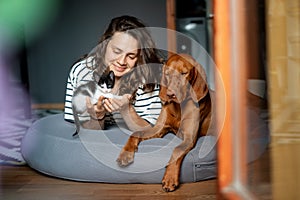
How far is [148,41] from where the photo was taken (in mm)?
2230

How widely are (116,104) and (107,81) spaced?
5.2 inches

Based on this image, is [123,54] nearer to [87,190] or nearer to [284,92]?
[87,190]

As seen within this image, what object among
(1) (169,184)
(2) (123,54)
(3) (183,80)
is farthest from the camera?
(2) (123,54)

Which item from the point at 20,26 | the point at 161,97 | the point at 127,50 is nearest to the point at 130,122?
the point at 161,97

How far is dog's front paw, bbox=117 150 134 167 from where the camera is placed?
6.25 feet

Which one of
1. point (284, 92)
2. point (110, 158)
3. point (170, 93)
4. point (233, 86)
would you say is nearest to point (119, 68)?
point (170, 93)

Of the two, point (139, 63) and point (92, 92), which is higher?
point (139, 63)

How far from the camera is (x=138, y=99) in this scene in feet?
7.04

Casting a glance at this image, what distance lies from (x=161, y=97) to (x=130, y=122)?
18cm

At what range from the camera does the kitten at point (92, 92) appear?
214 centimetres

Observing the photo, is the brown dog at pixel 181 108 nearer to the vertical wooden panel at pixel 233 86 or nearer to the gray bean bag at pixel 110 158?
the gray bean bag at pixel 110 158

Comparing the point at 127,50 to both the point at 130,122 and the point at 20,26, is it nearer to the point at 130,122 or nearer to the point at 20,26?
the point at 130,122

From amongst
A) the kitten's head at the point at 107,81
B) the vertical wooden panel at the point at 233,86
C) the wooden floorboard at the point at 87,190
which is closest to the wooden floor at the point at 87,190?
the wooden floorboard at the point at 87,190

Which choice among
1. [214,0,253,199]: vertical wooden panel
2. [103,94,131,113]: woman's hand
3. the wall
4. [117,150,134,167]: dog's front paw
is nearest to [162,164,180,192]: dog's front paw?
[117,150,134,167]: dog's front paw
